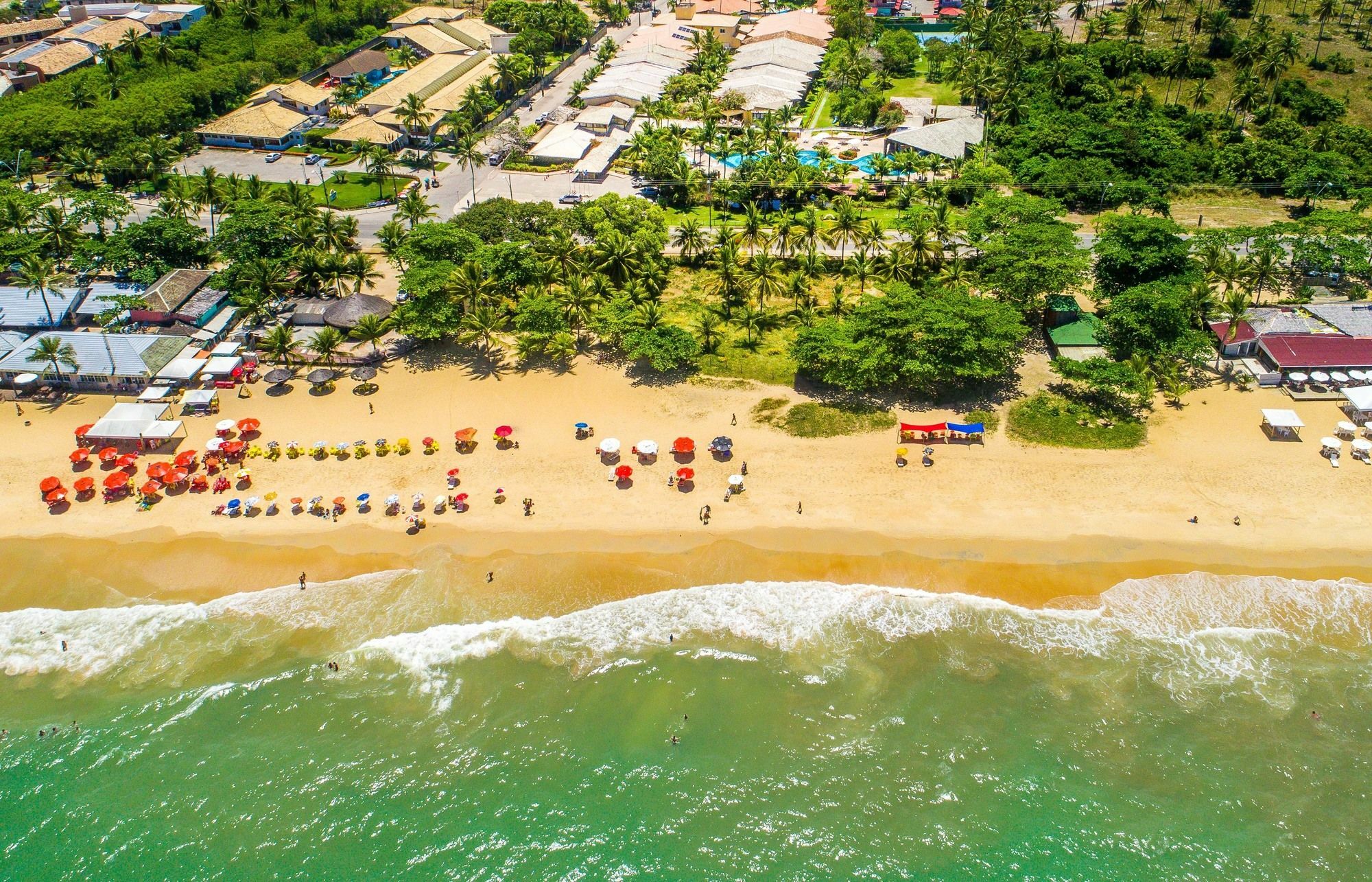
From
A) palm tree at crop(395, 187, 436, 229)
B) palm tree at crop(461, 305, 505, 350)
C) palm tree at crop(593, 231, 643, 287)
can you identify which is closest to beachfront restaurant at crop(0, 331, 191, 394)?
palm tree at crop(461, 305, 505, 350)

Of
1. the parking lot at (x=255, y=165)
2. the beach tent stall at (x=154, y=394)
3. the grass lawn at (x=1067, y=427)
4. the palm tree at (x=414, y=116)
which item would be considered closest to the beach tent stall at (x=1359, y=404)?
the grass lawn at (x=1067, y=427)

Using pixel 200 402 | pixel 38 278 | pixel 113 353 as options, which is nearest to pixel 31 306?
pixel 38 278

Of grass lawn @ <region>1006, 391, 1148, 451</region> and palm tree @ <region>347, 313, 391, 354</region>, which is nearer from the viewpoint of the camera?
grass lawn @ <region>1006, 391, 1148, 451</region>

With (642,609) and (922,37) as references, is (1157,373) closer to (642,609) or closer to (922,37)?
(642,609)

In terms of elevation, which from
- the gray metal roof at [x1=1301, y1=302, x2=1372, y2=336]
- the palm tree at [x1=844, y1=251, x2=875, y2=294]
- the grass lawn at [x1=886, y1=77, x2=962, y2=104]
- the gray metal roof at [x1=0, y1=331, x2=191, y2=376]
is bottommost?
the gray metal roof at [x1=0, y1=331, x2=191, y2=376]

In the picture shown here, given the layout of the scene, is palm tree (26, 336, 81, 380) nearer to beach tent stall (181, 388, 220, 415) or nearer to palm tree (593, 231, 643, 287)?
beach tent stall (181, 388, 220, 415)

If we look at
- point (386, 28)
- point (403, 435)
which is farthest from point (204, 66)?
point (403, 435)
